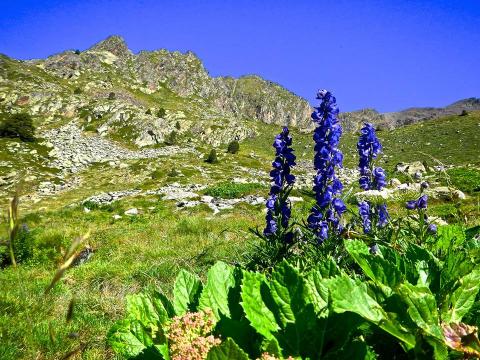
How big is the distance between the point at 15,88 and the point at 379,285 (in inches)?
3091

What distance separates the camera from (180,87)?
4813 inches

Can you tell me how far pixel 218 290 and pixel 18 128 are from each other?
176 ft

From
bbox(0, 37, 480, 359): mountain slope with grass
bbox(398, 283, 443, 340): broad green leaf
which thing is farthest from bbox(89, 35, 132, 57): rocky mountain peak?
bbox(398, 283, 443, 340): broad green leaf

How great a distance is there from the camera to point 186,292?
5.47ft

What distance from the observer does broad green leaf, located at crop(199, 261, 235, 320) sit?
1.51 m

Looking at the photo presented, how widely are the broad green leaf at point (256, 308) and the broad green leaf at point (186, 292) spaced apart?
351mm

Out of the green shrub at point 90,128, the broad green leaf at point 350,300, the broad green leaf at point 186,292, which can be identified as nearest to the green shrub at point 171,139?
the green shrub at point 90,128

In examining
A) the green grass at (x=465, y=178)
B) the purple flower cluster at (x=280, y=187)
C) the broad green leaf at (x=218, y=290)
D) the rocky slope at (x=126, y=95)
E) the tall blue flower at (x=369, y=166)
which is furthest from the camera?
the rocky slope at (x=126, y=95)

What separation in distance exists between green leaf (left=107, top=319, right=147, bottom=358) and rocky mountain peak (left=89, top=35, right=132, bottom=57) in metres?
132

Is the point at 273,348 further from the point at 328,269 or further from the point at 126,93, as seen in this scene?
the point at 126,93

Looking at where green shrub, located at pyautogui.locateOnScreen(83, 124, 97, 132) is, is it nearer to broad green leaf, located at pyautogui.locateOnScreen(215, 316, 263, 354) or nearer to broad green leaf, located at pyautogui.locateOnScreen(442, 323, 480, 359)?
broad green leaf, located at pyautogui.locateOnScreen(215, 316, 263, 354)

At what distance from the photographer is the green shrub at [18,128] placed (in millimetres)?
48500

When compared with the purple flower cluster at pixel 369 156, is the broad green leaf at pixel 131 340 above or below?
below

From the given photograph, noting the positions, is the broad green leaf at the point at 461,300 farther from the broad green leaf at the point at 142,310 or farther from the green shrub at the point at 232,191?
the green shrub at the point at 232,191
